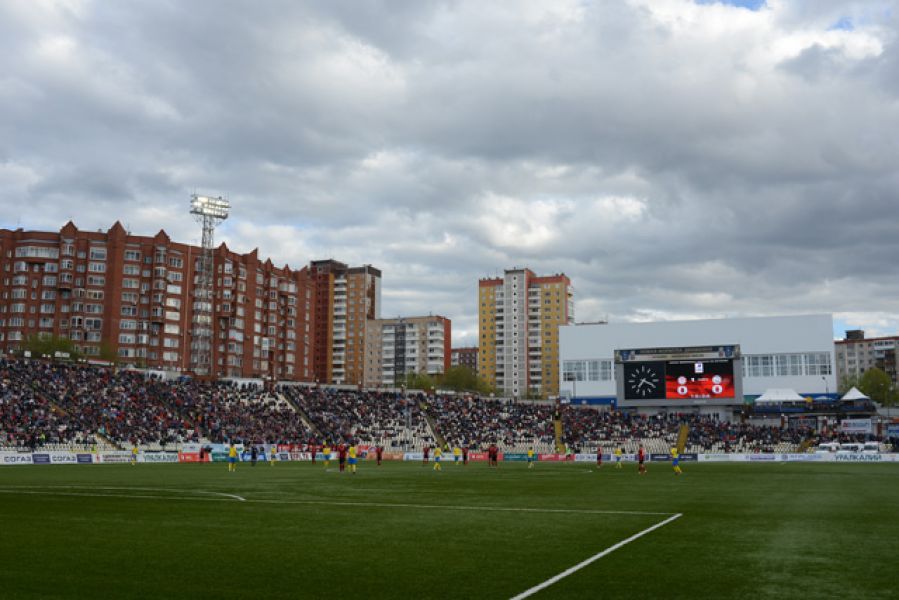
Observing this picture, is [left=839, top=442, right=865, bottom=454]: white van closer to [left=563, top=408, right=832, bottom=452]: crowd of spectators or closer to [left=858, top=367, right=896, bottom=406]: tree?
[left=563, top=408, right=832, bottom=452]: crowd of spectators

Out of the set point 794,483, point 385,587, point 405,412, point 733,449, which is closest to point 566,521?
point 385,587

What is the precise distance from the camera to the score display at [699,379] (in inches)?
3755

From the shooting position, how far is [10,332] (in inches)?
5256

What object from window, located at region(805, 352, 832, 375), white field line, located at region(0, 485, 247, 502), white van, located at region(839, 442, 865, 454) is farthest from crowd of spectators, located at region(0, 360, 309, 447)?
window, located at region(805, 352, 832, 375)

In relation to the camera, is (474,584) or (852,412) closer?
(474,584)

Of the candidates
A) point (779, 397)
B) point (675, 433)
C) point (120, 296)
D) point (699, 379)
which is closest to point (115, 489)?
point (675, 433)

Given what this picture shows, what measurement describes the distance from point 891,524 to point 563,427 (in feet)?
266

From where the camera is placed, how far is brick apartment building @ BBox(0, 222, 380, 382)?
437 feet

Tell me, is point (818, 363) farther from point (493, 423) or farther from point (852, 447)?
point (493, 423)

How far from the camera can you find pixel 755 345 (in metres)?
119

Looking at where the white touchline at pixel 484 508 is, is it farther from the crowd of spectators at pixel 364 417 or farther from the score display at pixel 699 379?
the score display at pixel 699 379

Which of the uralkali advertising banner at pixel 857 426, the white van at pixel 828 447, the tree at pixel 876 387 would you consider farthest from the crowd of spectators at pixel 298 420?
the tree at pixel 876 387

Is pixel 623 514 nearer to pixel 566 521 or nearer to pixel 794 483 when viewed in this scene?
pixel 566 521

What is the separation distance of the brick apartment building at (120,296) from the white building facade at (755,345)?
6447 cm
